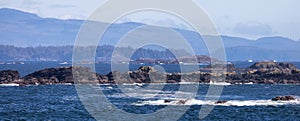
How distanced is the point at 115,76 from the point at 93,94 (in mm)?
31499

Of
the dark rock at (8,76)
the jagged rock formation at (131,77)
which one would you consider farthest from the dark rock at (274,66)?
the dark rock at (8,76)

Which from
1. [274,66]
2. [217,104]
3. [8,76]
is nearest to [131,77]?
[8,76]

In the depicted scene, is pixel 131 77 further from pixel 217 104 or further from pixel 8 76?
pixel 217 104

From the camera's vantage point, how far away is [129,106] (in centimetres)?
6875

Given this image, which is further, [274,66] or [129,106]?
[274,66]

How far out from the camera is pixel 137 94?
3374 inches

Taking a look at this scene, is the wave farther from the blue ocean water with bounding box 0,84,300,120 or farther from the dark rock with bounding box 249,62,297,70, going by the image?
the dark rock with bounding box 249,62,297,70

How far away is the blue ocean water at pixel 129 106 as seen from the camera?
61875 millimetres

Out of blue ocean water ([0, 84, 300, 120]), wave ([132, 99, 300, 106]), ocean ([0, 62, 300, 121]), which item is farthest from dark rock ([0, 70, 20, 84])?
wave ([132, 99, 300, 106])

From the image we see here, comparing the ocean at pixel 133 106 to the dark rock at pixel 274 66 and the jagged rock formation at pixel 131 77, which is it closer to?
the jagged rock formation at pixel 131 77

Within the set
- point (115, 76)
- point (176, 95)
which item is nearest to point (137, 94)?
point (176, 95)

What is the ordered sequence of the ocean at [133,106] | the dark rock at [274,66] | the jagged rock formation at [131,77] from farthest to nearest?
the dark rock at [274,66], the jagged rock formation at [131,77], the ocean at [133,106]

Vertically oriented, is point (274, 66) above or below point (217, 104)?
above

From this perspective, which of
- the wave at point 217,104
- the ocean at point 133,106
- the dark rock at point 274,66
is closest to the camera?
the ocean at point 133,106
